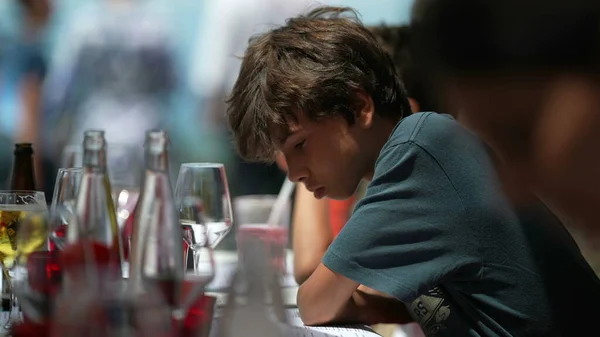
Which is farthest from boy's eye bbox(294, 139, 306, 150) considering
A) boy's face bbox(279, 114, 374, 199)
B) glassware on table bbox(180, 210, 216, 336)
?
glassware on table bbox(180, 210, 216, 336)

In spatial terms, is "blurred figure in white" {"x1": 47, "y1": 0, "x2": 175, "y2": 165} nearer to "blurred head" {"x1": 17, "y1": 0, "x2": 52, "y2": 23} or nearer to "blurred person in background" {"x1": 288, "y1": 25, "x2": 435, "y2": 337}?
"blurred head" {"x1": 17, "y1": 0, "x2": 52, "y2": 23}

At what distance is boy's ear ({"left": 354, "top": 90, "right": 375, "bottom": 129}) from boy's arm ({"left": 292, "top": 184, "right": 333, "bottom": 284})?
0.29 meters

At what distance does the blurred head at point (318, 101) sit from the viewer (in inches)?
51.1

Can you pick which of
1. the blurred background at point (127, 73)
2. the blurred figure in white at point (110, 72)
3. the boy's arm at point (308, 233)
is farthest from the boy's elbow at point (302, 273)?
the blurred figure in white at point (110, 72)

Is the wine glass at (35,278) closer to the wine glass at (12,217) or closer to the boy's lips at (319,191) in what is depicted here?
the wine glass at (12,217)

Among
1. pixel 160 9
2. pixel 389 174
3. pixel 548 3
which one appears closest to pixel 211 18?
pixel 160 9

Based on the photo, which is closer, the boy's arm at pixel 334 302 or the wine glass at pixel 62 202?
the wine glass at pixel 62 202

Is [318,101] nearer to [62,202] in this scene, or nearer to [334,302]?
[334,302]

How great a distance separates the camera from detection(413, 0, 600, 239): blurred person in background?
0.54m

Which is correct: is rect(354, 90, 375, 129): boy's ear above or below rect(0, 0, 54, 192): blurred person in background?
above

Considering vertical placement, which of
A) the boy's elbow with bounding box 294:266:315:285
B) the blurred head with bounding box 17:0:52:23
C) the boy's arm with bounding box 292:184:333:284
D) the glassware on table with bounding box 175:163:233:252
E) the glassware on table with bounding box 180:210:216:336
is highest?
the blurred head with bounding box 17:0:52:23

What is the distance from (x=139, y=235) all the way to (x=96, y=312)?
11cm

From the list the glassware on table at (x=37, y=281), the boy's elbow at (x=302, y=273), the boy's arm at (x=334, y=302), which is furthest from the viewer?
the boy's elbow at (x=302, y=273)

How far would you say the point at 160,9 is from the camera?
2584mm
